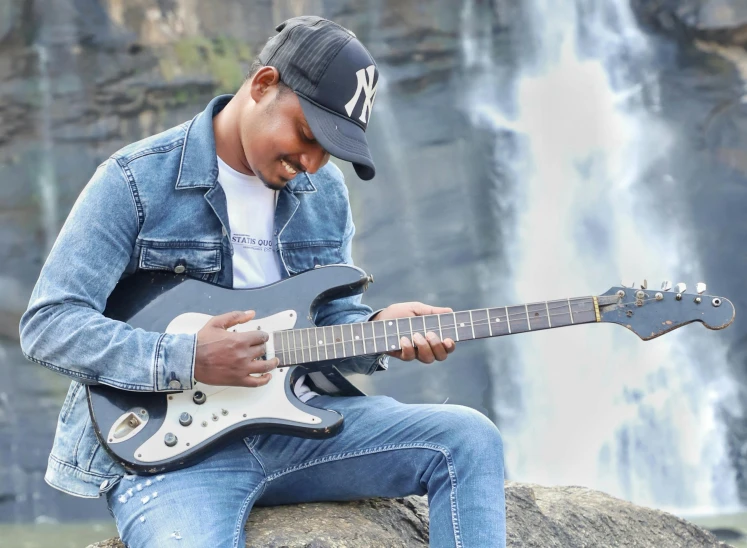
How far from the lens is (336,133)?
197 centimetres

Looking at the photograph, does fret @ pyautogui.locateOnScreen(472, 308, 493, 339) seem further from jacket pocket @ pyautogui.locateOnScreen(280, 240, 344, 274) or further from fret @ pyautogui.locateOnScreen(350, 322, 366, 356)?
jacket pocket @ pyautogui.locateOnScreen(280, 240, 344, 274)

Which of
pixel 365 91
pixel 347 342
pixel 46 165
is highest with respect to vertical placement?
pixel 46 165

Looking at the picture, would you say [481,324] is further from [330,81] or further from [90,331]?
[90,331]

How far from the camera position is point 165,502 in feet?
5.92

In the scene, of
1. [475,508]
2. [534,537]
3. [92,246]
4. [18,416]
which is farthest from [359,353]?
[18,416]

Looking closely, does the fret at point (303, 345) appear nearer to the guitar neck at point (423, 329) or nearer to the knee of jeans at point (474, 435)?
the guitar neck at point (423, 329)

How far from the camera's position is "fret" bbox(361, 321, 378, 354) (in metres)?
2.06

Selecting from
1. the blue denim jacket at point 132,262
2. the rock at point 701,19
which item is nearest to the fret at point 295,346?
the blue denim jacket at point 132,262

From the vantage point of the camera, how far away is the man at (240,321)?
184cm

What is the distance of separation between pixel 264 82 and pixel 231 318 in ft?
1.88

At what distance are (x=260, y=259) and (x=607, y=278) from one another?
6459mm

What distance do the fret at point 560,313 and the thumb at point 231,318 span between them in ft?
2.31

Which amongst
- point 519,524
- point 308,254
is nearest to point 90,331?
point 308,254

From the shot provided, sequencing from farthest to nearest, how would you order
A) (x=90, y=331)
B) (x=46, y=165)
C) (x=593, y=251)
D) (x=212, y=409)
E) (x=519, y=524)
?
(x=593, y=251) → (x=46, y=165) → (x=519, y=524) → (x=212, y=409) → (x=90, y=331)
